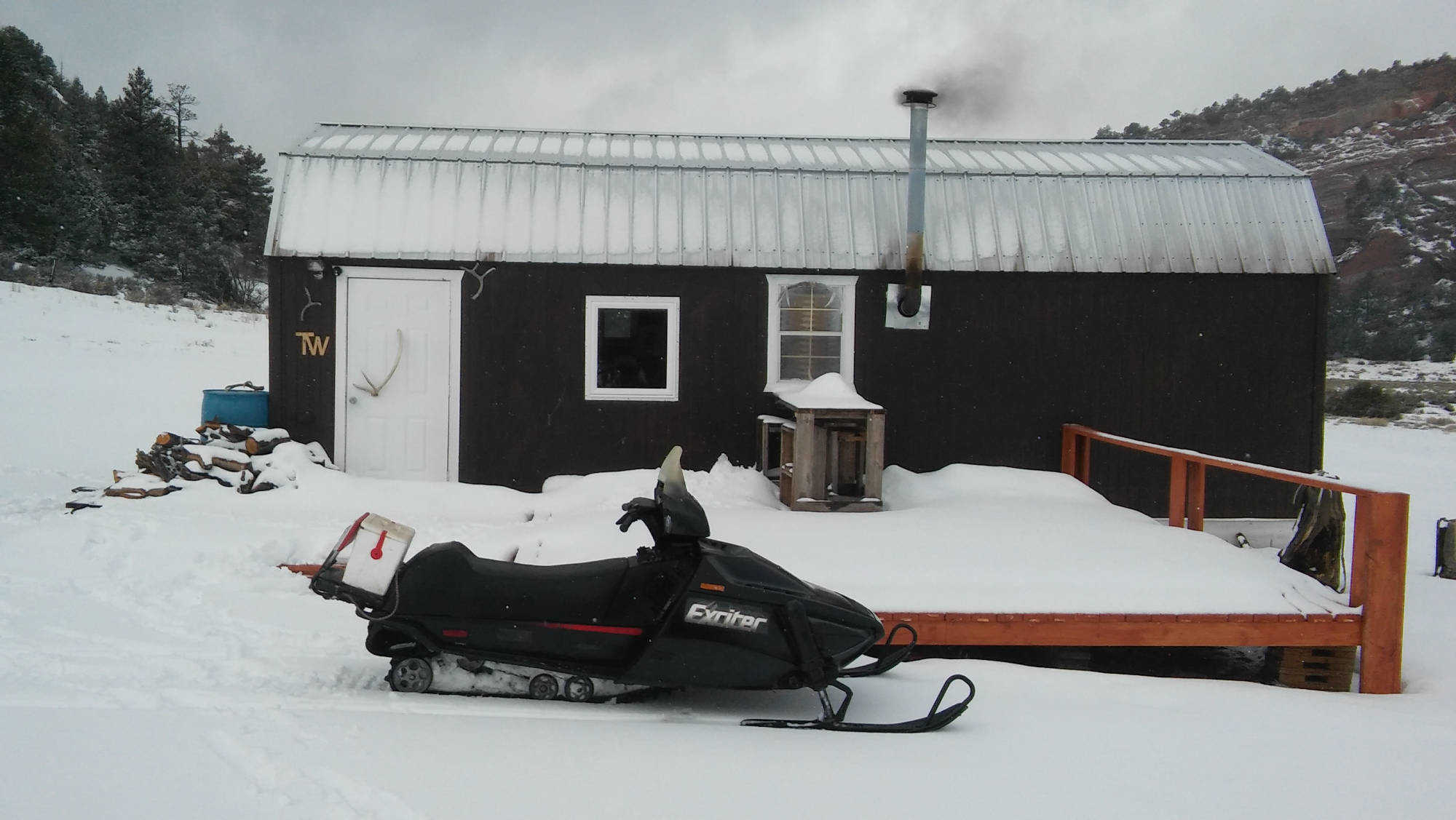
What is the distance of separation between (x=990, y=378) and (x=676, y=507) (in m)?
5.85

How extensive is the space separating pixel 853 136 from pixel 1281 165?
426 centimetres

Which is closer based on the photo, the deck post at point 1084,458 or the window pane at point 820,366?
the deck post at point 1084,458

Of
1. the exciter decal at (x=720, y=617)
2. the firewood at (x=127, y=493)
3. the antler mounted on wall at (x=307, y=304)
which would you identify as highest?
the antler mounted on wall at (x=307, y=304)

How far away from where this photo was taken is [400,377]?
8.66 metres

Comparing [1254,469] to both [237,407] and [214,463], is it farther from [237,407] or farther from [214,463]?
→ [237,407]

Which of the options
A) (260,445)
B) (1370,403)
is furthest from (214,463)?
(1370,403)

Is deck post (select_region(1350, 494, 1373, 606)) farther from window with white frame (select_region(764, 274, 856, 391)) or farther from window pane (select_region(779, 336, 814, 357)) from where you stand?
window pane (select_region(779, 336, 814, 357))

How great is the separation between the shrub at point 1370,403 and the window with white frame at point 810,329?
1950 cm

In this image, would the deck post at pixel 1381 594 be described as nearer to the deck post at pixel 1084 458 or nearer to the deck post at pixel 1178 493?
the deck post at pixel 1178 493

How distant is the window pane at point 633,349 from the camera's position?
28.9 ft

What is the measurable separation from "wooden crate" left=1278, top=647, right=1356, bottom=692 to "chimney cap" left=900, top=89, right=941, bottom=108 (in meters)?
5.20

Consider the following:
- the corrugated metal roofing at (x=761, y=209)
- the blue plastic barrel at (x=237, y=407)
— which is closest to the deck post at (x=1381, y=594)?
the corrugated metal roofing at (x=761, y=209)

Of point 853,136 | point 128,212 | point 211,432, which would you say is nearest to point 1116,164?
point 853,136

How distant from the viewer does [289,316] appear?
847 cm
